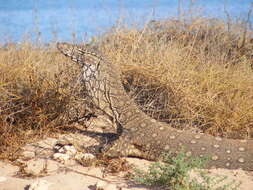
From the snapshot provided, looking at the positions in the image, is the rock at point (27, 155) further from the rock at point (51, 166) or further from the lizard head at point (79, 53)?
the lizard head at point (79, 53)

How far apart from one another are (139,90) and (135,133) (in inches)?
61.0

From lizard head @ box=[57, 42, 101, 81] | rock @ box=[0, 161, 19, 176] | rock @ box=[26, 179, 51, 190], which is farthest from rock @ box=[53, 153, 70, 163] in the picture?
lizard head @ box=[57, 42, 101, 81]

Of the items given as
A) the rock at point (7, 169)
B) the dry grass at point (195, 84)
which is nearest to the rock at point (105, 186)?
the rock at point (7, 169)

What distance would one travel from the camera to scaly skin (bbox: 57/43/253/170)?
4.74 metres

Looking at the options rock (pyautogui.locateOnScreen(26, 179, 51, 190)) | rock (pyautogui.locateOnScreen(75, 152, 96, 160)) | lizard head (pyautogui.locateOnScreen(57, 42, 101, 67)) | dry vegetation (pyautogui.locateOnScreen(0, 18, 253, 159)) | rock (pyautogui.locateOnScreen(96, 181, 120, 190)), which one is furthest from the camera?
dry vegetation (pyautogui.locateOnScreen(0, 18, 253, 159))

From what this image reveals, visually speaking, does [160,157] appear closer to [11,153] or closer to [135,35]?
[11,153]

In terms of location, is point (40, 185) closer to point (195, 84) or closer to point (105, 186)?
point (105, 186)

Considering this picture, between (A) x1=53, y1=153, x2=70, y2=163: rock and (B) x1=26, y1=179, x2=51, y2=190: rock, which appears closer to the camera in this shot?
(B) x1=26, y1=179, x2=51, y2=190: rock

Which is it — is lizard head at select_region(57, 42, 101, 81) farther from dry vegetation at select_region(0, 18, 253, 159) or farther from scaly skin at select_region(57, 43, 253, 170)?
dry vegetation at select_region(0, 18, 253, 159)

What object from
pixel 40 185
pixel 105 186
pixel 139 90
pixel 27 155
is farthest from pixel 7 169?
pixel 139 90

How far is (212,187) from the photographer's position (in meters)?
3.92

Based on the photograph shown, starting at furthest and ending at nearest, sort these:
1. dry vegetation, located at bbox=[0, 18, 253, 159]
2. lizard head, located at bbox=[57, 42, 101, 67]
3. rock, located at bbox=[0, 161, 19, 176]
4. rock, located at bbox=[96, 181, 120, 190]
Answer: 1. dry vegetation, located at bbox=[0, 18, 253, 159]
2. lizard head, located at bbox=[57, 42, 101, 67]
3. rock, located at bbox=[0, 161, 19, 176]
4. rock, located at bbox=[96, 181, 120, 190]

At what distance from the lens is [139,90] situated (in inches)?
251

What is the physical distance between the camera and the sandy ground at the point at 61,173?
3.89 metres
